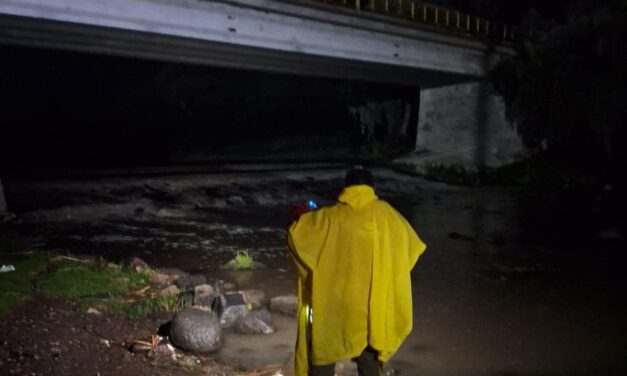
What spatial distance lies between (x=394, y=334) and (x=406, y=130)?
28.6 m

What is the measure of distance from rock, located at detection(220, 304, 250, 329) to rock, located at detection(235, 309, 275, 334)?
51mm

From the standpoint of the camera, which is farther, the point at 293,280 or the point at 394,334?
the point at 293,280

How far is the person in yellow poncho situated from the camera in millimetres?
3326

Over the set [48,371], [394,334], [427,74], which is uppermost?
[427,74]

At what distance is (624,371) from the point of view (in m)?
5.48

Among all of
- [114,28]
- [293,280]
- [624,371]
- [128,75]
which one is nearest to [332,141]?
[128,75]

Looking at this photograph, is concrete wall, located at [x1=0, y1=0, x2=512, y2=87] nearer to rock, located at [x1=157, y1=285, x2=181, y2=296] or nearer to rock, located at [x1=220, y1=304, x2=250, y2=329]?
rock, located at [x1=157, y1=285, x2=181, y2=296]

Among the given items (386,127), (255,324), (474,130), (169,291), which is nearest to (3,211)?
(169,291)

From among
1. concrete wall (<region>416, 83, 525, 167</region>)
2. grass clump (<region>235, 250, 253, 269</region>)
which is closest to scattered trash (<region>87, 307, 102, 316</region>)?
grass clump (<region>235, 250, 253, 269</region>)

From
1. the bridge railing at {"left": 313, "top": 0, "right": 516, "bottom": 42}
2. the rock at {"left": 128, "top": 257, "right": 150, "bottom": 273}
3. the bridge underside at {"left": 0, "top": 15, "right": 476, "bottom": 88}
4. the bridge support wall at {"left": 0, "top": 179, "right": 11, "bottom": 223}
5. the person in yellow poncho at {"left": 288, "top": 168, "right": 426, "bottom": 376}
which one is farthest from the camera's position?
the bridge railing at {"left": 313, "top": 0, "right": 516, "bottom": 42}

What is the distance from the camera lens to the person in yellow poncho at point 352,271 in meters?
3.33

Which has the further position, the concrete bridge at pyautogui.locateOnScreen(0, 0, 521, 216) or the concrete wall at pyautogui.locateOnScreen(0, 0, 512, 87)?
the concrete bridge at pyautogui.locateOnScreen(0, 0, 521, 216)

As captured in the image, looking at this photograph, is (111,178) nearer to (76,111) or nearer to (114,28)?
(114,28)

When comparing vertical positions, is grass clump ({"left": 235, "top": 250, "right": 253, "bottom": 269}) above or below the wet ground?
above
